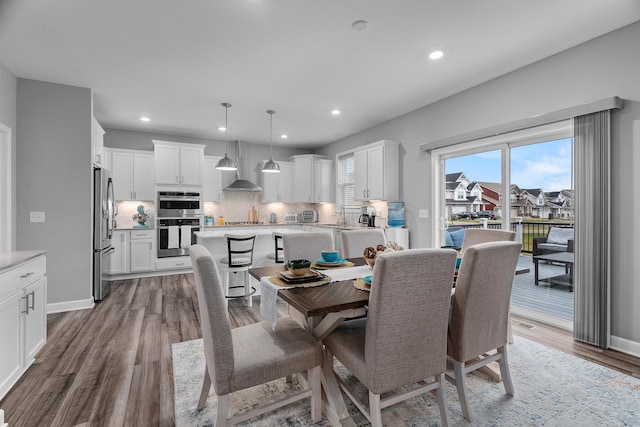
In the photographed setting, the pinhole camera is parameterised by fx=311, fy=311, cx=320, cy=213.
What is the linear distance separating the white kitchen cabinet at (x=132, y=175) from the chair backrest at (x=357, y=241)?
4353 mm

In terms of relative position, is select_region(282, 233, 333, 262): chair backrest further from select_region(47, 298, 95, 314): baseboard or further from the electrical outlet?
the electrical outlet

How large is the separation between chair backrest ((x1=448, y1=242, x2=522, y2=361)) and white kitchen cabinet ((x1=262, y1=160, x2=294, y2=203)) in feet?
18.8

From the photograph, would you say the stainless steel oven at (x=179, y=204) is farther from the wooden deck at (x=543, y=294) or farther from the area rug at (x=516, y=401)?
the wooden deck at (x=543, y=294)

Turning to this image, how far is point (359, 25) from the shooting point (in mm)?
2574

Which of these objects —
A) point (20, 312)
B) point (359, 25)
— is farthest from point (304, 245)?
point (20, 312)

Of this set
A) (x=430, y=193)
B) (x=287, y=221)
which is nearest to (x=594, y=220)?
(x=430, y=193)

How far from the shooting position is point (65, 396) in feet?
6.77

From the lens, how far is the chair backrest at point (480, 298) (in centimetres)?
176

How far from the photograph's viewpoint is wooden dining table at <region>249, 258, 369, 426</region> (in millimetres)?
1560

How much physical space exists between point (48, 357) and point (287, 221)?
17.0ft

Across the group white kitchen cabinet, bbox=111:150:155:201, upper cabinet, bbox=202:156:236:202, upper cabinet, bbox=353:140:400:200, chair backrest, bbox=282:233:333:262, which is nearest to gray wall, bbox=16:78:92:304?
white kitchen cabinet, bbox=111:150:155:201

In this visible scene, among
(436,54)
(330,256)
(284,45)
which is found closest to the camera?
(330,256)

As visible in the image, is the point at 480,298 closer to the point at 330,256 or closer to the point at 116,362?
the point at 330,256

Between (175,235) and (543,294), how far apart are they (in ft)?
18.4
